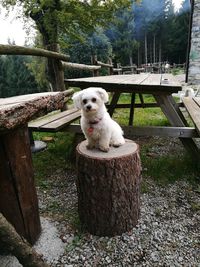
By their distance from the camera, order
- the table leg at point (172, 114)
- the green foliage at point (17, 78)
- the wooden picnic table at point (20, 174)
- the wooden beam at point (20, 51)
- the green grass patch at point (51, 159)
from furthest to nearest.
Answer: the green foliage at point (17, 78)
the green grass patch at point (51, 159)
the table leg at point (172, 114)
the wooden beam at point (20, 51)
the wooden picnic table at point (20, 174)

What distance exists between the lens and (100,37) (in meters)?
19.4

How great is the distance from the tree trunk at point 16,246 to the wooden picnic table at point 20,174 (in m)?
0.54

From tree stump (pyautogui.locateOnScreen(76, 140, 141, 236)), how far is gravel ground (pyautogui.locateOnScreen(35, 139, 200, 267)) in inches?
4.3

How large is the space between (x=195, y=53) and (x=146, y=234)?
36.7 feet

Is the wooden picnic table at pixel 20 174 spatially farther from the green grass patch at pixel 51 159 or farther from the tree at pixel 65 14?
the tree at pixel 65 14

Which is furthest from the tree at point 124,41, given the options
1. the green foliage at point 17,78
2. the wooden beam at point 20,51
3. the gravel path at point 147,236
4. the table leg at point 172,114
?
the gravel path at point 147,236

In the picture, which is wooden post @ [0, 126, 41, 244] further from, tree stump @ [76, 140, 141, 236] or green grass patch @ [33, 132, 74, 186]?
green grass patch @ [33, 132, 74, 186]

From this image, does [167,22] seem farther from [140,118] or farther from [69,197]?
[69,197]

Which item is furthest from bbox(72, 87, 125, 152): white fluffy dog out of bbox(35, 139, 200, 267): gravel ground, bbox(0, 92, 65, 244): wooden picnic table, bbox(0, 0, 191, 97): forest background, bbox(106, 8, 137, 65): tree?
bbox(106, 8, 137, 65): tree

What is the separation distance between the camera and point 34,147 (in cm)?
428

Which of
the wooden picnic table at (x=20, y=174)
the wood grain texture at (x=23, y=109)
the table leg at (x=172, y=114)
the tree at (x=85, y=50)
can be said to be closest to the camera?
the wood grain texture at (x=23, y=109)

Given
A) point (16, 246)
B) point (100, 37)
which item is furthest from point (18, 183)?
point (100, 37)

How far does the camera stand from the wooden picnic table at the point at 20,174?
1.83 metres

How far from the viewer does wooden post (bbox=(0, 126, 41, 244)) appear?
1875 millimetres
